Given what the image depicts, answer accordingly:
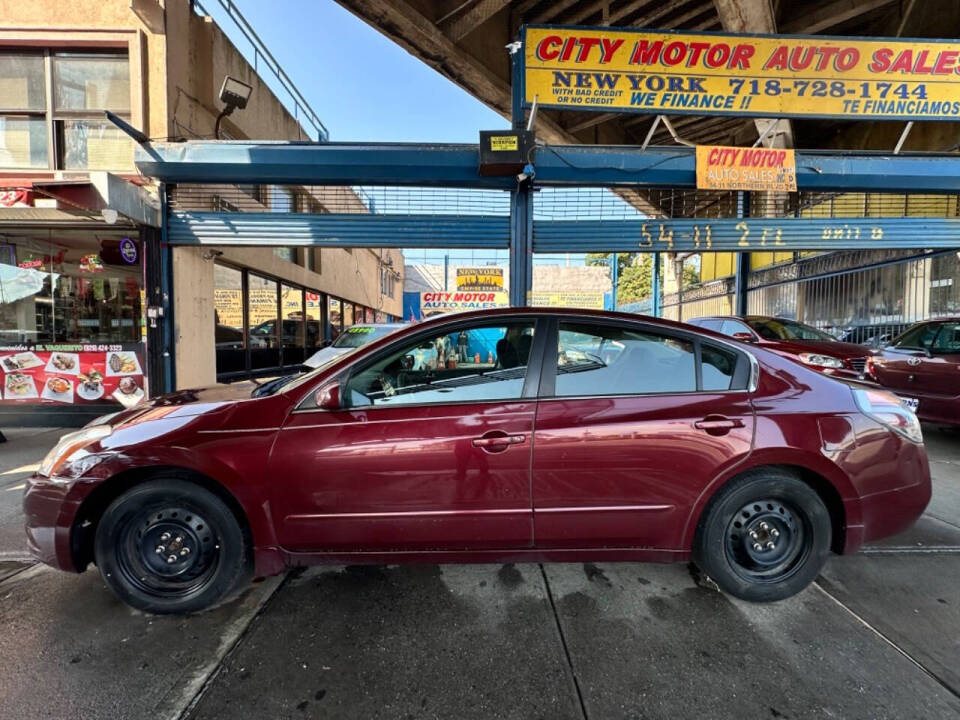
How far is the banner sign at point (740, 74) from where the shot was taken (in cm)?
695

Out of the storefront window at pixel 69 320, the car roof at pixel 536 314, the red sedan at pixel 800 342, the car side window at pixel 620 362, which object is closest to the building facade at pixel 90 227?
the storefront window at pixel 69 320

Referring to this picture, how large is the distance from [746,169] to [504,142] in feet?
12.5

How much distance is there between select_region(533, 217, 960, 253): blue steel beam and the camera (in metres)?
7.34

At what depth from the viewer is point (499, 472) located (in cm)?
243

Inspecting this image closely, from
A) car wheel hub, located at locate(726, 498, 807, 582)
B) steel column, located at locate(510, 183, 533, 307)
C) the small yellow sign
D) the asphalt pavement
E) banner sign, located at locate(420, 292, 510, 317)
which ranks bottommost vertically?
the asphalt pavement

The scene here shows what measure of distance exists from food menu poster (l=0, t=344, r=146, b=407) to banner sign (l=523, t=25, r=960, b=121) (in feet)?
24.0

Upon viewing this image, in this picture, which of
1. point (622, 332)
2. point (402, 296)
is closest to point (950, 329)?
point (622, 332)

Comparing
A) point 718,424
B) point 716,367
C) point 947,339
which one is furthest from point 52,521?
point 947,339

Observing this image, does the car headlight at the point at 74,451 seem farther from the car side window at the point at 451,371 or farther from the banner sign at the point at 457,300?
the banner sign at the point at 457,300

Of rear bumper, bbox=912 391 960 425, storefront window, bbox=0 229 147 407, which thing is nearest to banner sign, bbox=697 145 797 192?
rear bumper, bbox=912 391 960 425

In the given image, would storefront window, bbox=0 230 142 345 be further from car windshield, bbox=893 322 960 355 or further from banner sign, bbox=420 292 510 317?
banner sign, bbox=420 292 510 317

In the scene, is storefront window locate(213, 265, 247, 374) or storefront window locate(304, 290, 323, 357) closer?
storefront window locate(213, 265, 247, 374)

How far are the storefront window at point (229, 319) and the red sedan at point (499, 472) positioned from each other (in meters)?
6.56

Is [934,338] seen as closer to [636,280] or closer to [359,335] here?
[359,335]
